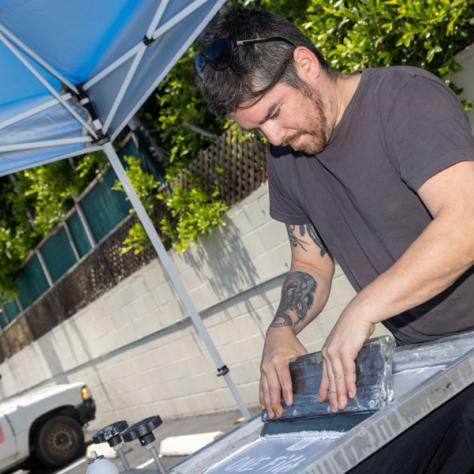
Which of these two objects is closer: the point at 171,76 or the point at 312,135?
the point at 312,135

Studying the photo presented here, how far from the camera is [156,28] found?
4.73 metres

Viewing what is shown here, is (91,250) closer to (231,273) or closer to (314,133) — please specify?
(231,273)

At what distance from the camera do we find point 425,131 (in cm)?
195

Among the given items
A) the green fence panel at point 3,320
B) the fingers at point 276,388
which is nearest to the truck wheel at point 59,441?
the green fence panel at point 3,320

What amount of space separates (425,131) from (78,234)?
1011cm

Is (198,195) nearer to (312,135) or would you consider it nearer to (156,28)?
(156,28)

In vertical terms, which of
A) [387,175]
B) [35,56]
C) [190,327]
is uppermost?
[35,56]

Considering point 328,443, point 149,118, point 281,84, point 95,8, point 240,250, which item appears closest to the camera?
point 328,443

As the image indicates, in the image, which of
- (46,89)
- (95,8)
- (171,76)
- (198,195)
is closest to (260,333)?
(198,195)

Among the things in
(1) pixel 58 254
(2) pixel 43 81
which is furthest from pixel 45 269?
(2) pixel 43 81

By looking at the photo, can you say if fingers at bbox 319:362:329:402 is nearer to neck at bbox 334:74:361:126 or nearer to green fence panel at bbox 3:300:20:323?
neck at bbox 334:74:361:126

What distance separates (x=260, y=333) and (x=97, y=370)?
5.07 m

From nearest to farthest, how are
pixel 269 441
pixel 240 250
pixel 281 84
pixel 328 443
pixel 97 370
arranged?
pixel 328 443 → pixel 269 441 → pixel 281 84 → pixel 240 250 → pixel 97 370

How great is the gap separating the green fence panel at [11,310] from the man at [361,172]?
13.3 m
